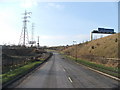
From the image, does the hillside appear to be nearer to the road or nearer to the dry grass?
the dry grass

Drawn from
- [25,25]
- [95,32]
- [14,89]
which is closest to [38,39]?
[95,32]

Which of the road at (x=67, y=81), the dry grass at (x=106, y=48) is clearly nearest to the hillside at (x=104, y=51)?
the dry grass at (x=106, y=48)

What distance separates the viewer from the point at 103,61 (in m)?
39.1

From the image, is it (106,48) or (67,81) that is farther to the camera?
(106,48)

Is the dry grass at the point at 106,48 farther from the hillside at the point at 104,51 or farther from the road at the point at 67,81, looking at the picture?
the road at the point at 67,81

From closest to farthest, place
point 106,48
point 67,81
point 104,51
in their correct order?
1. point 67,81
2. point 104,51
3. point 106,48

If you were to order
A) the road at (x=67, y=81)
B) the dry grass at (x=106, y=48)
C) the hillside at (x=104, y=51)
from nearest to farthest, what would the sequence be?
1. the road at (x=67, y=81)
2. the hillside at (x=104, y=51)
3. the dry grass at (x=106, y=48)

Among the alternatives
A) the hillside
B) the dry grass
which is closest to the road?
the hillside

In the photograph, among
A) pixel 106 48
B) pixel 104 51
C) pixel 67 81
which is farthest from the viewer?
pixel 106 48

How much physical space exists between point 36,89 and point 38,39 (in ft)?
406

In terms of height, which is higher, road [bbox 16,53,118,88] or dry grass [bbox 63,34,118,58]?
dry grass [bbox 63,34,118,58]

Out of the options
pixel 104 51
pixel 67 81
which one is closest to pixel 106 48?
pixel 104 51

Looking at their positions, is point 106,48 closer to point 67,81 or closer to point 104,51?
point 104,51

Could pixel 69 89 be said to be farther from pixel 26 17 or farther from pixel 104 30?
pixel 104 30
